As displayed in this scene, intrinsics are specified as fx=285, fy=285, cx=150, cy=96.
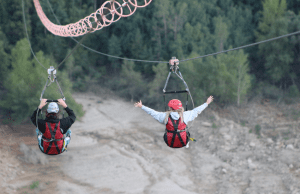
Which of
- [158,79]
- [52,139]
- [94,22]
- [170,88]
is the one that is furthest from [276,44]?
[52,139]

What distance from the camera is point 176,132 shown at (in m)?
5.14

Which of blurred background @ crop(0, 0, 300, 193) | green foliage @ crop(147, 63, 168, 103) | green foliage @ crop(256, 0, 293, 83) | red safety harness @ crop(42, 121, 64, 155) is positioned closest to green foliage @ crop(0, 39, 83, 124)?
blurred background @ crop(0, 0, 300, 193)

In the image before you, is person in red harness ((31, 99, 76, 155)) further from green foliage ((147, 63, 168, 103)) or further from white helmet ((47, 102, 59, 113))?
green foliage ((147, 63, 168, 103))

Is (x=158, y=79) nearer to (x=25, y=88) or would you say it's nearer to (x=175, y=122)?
(x=25, y=88)

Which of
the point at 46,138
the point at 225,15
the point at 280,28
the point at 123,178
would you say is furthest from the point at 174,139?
the point at 225,15

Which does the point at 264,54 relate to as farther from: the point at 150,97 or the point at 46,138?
the point at 46,138

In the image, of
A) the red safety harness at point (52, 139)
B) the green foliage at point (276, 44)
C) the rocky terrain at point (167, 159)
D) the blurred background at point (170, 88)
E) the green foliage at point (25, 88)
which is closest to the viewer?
the red safety harness at point (52, 139)

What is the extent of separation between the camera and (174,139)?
17.0 ft

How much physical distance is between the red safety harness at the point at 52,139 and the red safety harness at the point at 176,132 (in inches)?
79.4

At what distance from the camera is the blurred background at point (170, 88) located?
1493 centimetres

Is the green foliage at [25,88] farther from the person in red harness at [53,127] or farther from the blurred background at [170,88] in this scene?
the person in red harness at [53,127]

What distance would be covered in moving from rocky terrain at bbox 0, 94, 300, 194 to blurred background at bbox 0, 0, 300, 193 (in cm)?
7

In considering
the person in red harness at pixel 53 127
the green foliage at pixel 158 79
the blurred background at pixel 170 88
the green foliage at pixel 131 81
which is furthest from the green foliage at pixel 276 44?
the person in red harness at pixel 53 127

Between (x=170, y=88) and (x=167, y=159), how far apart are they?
9127 millimetres
